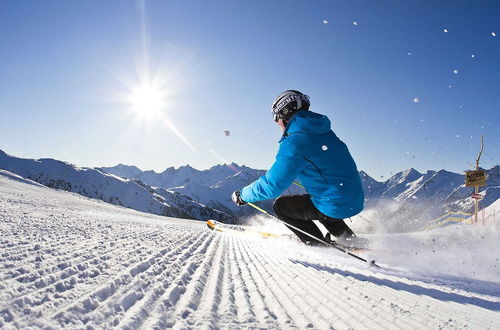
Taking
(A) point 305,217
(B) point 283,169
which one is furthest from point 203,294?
(A) point 305,217

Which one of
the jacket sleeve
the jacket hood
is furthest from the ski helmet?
the jacket sleeve

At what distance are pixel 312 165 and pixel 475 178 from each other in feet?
62.8

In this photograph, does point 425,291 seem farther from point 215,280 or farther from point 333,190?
point 215,280

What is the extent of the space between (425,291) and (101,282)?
3.00 meters

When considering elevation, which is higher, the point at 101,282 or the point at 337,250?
the point at 337,250

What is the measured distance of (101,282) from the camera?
2.35 metres

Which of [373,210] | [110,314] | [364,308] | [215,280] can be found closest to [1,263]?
[110,314]

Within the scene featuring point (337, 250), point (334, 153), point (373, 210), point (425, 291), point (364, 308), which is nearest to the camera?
point (364, 308)

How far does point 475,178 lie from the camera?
59.2 ft

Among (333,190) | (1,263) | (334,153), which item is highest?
(334,153)

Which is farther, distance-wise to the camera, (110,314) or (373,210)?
(373,210)

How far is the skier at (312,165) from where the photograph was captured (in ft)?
12.6

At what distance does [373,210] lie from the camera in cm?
1412

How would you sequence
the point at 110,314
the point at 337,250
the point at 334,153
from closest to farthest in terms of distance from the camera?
the point at 110,314 → the point at 334,153 → the point at 337,250
